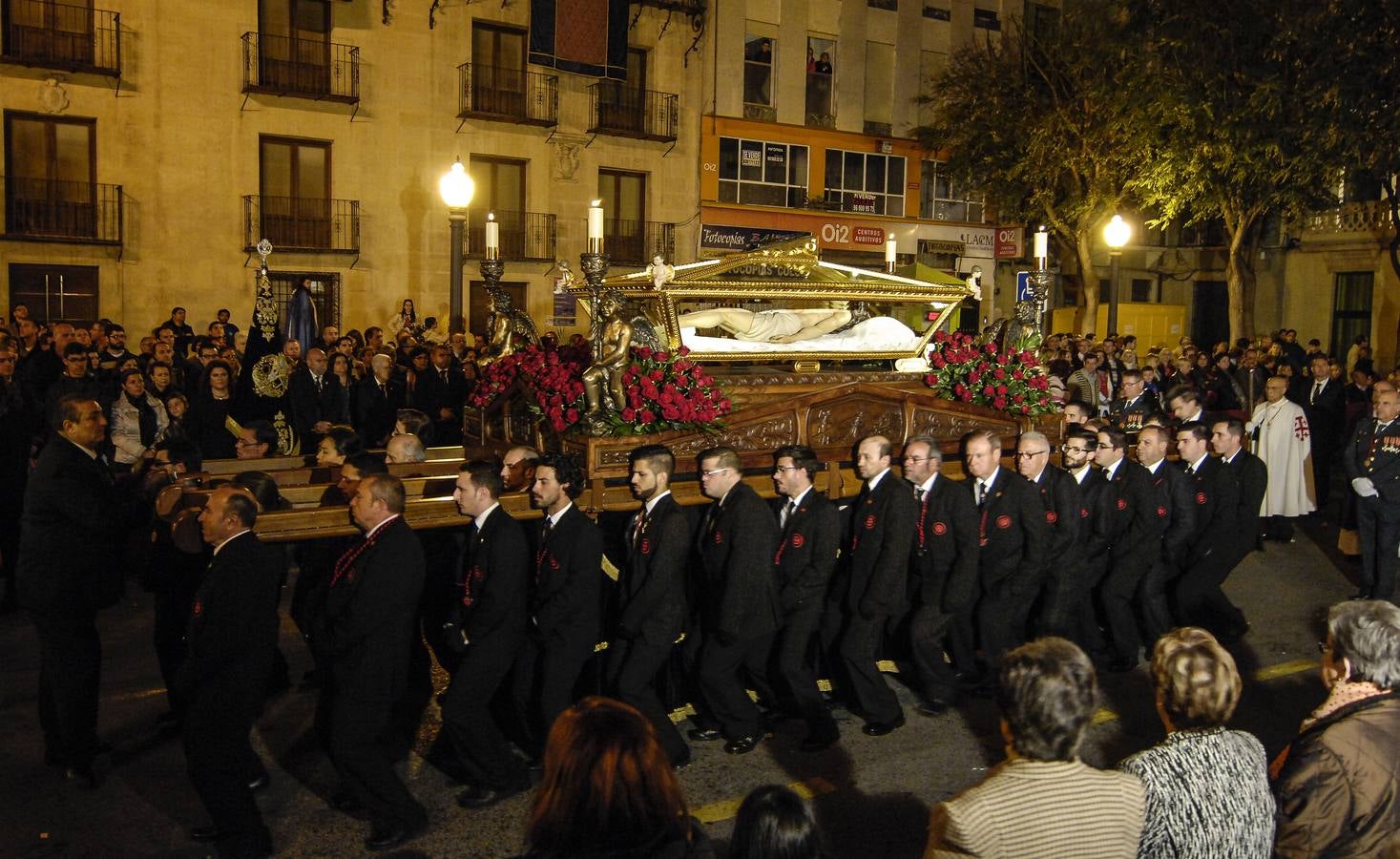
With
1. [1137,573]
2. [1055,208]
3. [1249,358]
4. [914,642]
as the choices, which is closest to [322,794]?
[914,642]

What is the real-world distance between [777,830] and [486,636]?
3.20 meters

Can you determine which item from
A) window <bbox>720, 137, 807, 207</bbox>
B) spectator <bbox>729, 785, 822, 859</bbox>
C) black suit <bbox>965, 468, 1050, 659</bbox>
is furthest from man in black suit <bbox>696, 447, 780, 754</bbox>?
window <bbox>720, 137, 807, 207</bbox>

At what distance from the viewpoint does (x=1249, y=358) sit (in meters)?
15.7

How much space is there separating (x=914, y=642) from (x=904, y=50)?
84.1 ft

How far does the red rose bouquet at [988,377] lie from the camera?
9594 millimetres

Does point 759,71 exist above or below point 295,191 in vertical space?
above

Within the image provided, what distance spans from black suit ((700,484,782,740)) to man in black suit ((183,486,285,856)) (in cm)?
225

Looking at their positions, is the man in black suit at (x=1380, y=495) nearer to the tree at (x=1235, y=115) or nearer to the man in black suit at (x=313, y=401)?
the man in black suit at (x=313, y=401)

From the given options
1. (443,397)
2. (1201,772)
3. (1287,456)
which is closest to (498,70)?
(443,397)

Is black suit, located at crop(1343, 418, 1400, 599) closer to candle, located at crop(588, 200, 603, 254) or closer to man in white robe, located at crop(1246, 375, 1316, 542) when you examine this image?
man in white robe, located at crop(1246, 375, 1316, 542)

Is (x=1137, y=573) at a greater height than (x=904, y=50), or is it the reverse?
(x=904, y=50)

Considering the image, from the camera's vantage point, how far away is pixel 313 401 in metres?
10.8

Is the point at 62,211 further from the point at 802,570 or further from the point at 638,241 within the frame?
the point at 802,570

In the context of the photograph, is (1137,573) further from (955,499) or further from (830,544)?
(830,544)
